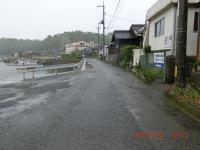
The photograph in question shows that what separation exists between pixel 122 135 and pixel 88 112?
261cm

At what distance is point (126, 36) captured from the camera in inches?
1681

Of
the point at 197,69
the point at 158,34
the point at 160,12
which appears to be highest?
the point at 160,12

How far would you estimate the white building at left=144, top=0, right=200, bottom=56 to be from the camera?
1791cm

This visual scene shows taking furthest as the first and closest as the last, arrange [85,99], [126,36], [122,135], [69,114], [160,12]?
[126,36]
[160,12]
[85,99]
[69,114]
[122,135]

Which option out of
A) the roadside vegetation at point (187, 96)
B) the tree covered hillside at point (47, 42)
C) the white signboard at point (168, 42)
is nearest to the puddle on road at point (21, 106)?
the roadside vegetation at point (187, 96)

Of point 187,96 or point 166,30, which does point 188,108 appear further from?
point 166,30

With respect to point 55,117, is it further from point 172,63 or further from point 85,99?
point 172,63

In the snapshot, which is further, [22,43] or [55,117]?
[22,43]

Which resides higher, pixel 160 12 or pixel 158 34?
pixel 160 12

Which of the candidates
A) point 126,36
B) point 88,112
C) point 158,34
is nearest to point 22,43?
point 126,36

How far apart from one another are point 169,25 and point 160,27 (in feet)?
9.35

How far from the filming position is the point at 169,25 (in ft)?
61.3

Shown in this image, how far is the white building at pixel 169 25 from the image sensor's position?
1791cm
